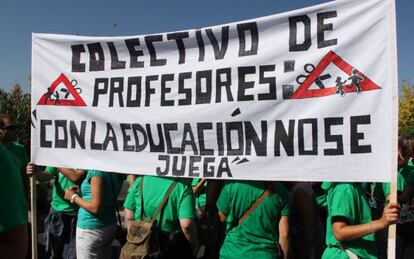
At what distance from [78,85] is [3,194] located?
6.04 feet

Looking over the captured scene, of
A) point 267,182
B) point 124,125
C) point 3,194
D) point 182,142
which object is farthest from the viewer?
point 124,125

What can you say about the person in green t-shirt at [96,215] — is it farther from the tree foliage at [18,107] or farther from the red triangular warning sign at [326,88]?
the tree foliage at [18,107]

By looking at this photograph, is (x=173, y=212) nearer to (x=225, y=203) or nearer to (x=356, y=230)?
(x=225, y=203)

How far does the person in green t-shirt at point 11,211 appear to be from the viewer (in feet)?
5.91

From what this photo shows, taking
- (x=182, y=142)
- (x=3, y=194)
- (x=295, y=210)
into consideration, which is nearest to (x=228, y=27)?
(x=182, y=142)

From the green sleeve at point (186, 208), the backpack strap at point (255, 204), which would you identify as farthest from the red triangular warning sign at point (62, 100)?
the backpack strap at point (255, 204)

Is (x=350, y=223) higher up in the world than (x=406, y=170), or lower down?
lower down

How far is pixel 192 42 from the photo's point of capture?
3016mm

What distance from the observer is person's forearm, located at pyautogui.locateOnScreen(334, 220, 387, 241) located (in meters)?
2.20

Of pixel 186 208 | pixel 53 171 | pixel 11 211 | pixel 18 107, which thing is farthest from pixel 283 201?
pixel 18 107

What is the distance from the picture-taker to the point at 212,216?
400 centimetres

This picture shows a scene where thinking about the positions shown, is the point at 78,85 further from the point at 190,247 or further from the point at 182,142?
the point at 190,247

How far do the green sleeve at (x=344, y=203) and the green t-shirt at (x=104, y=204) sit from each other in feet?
5.94

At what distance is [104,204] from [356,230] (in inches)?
78.6
